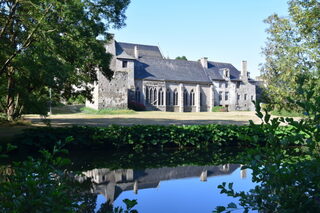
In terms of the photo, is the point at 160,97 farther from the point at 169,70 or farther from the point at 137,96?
the point at 169,70

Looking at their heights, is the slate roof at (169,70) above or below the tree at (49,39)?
above

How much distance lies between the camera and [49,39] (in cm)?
1080

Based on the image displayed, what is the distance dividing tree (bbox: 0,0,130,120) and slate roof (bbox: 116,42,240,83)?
2915 cm

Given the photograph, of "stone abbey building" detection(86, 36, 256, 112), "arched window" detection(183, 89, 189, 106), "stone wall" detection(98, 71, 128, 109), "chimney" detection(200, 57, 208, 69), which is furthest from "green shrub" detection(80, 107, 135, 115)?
"chimney" detection(200, 57, 208, 69)

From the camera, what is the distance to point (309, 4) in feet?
48.9

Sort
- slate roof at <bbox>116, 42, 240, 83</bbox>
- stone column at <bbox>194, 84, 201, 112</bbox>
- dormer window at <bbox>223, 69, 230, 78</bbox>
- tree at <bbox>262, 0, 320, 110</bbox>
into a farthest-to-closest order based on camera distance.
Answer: dormer window at <bbox>223, 69, 230, 78</bbox> < stone column at <bbox>194, 84, 201, 112</bbox> < slate roof at <bbox>116, 42, 240, 83</bbox> < tree at <bbox>262, 0, 320, 110</bbox>

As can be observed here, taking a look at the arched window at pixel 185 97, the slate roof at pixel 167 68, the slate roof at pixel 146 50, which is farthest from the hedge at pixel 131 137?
the slate roof at pixel 146 50

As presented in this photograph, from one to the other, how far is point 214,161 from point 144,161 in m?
2.31

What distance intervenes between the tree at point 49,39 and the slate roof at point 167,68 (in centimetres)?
2915

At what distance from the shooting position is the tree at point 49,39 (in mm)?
10609

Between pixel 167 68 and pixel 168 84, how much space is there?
3008mm

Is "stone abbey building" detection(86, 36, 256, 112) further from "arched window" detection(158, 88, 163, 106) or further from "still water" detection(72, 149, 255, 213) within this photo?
Result: "still water" detection(72, 149, 255, 213)

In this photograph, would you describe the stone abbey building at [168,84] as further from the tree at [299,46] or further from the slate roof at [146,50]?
the tree at [299,46]

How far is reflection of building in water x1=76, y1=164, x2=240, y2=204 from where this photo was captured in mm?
6375
